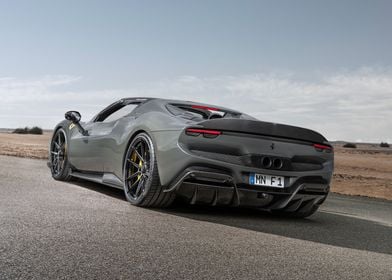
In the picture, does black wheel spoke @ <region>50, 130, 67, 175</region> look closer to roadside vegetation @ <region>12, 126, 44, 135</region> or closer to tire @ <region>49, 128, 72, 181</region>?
tire @ <region>49, 128, 72, 181</region>

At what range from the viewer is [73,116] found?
7.74 metres

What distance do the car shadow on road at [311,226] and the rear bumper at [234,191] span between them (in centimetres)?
20

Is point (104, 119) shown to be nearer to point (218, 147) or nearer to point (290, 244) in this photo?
point (218, 147)

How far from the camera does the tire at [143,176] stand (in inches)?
213

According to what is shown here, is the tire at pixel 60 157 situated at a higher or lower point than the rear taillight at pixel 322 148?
lower

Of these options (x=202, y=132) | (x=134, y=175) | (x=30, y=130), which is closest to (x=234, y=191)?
(x=202, y=132)

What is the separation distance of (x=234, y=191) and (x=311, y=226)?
101 cm

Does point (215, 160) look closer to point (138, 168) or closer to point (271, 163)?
point (271, 163)

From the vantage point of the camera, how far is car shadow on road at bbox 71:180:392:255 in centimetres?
471

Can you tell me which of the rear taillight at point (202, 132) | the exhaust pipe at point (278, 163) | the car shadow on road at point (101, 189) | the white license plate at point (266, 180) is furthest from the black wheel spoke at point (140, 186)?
the exhaust pipe at point (278, 163)

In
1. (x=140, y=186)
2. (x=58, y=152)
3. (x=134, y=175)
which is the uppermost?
(x=58, y=152)

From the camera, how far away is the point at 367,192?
465 inches

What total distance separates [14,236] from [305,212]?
137 inches

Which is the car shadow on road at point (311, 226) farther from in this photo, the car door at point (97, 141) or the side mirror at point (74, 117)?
the side mirror at point (74, 117)
